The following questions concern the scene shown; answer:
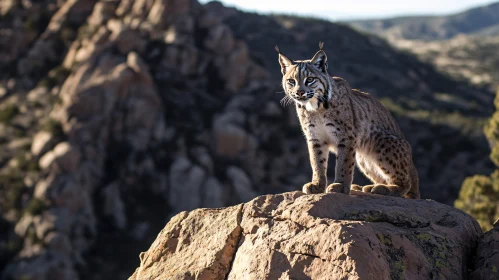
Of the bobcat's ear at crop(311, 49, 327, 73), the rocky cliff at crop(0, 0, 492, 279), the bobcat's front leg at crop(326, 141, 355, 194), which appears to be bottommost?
the rocky cliff at crop(0, 0, 492, 279)

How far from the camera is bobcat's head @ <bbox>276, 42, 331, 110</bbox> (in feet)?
34.4

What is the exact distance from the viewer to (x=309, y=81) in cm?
1056

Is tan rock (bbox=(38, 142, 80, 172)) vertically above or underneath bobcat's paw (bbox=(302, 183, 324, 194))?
underneath

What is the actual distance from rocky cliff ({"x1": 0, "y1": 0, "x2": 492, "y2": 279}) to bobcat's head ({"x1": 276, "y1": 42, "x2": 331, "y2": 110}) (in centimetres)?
4043

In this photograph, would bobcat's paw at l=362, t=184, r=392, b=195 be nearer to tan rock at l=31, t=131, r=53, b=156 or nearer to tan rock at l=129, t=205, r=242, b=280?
tan rock at l=129, t=205, r=242, b=280

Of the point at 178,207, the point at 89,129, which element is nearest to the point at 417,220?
the point at 178,207

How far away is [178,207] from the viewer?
5581 centimetres

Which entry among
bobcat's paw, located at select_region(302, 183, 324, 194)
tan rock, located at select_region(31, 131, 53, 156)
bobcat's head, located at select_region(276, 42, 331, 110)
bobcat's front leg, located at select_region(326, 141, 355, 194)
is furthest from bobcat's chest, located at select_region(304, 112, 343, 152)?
tan rock, located at select_region(31, 131, 53, 156)

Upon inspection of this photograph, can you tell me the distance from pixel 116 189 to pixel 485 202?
38.6 metres

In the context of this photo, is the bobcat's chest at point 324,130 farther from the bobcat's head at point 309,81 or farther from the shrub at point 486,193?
the shrub at point 486,193

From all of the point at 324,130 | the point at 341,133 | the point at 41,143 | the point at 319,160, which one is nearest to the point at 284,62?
the point at 324,130

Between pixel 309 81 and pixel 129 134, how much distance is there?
166 feet

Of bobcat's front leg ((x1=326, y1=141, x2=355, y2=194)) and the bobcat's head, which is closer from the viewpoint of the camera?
the bobcat's head

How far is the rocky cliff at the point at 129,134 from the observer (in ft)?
169
